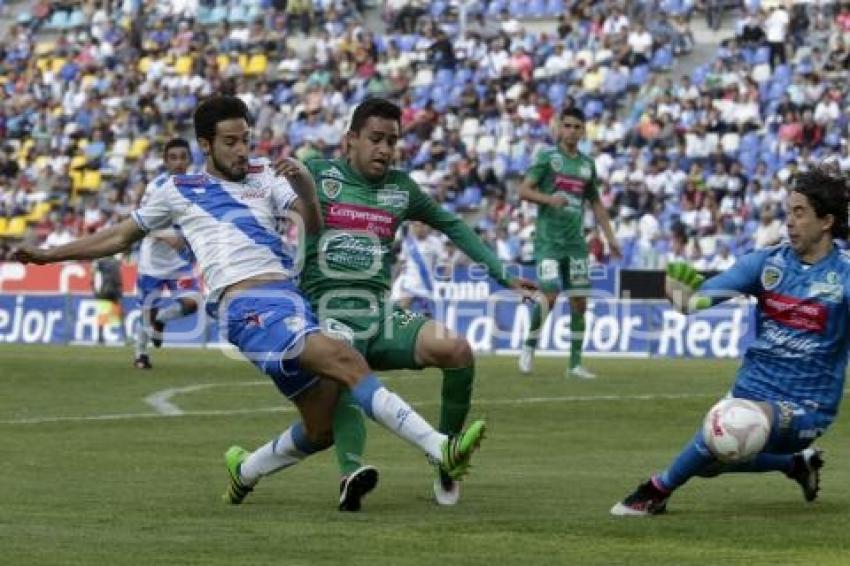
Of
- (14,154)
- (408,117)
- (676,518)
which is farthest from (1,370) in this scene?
(14,154)

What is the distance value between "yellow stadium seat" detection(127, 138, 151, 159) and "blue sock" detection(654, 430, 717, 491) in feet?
124

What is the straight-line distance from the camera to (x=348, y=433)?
11.2m

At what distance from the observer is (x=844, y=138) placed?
36.0 metres

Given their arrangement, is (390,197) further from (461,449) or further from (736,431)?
(736,431)

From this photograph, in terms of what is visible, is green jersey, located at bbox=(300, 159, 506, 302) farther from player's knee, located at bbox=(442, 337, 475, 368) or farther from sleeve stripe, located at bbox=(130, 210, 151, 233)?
sleeve stripe, located at bbox=(130, 210, 151, 233)

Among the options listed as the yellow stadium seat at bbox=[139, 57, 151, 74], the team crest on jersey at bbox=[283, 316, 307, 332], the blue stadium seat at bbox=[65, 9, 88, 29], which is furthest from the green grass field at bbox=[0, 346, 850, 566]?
the blue stadium seat at bbox=[65, 9, 88, 29]

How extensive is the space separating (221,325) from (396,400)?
1.12m

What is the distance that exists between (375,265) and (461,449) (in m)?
2.04

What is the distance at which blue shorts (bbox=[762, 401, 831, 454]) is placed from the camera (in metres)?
10.7

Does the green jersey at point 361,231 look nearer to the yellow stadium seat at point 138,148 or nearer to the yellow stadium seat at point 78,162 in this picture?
the yellow stadium seat at point 138,148

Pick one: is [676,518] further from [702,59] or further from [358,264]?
[702,59]

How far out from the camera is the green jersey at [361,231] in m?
12.1

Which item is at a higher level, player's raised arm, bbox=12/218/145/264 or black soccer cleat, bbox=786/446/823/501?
player's raised arm, bbox=12/218/145/264

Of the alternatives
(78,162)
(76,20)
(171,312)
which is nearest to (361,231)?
(171,312)
